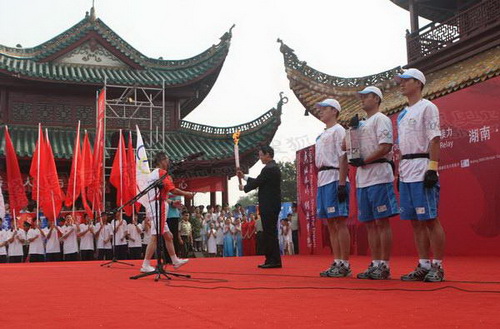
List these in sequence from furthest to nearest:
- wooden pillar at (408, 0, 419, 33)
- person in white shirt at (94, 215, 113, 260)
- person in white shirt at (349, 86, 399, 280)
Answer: person in white shirt at (94, 215, 113, 260), wooden pillar at (408, 0, 419, 33), person in white shirt at (349, 86, 399, 280)

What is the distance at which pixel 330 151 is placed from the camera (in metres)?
5.26

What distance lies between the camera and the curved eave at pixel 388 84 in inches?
348

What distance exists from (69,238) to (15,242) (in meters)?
1.22

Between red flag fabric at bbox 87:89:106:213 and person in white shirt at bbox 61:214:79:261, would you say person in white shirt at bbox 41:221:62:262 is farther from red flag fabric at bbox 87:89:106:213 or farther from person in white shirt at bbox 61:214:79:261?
red flag fabric at bbox 87:89:106:213

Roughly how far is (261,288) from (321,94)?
10181 millimetres

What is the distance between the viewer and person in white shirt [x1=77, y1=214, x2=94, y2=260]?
529 inches

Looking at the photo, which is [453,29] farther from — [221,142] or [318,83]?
[221,142]

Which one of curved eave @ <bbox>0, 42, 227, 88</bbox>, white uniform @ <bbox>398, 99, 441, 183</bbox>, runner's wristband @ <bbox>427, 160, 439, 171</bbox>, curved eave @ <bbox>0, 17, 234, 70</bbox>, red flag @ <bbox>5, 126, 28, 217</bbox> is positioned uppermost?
curved eave @ <bbox>0, 17, 234, 70</bbox>

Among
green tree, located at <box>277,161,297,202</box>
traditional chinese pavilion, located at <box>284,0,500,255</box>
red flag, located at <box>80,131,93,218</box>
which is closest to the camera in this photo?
traditional chinese pavilion, located at <box>284,0,500,255</box>

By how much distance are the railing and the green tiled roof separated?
972 cm

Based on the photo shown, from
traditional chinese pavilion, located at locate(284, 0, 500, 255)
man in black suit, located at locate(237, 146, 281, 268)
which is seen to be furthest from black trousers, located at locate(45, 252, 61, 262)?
man in black suit, located at locate(237, 146, 281, 268)

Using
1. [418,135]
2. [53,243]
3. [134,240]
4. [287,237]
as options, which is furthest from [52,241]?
[418,135]

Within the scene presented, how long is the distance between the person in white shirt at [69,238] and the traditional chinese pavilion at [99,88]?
404 centimetres

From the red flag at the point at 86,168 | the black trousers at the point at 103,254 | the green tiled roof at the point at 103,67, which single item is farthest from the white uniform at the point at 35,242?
the green tiled roof at the point at 103,67
